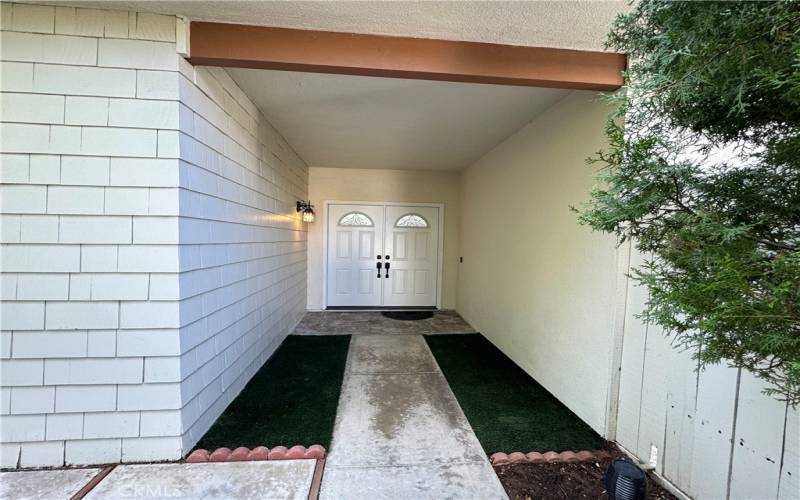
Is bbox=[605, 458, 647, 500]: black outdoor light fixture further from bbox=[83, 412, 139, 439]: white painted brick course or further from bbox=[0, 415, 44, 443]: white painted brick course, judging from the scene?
bbox=[0, 415, 44, 443]: white painted brick course

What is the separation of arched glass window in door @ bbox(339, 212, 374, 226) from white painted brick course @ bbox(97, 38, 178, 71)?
3720mm

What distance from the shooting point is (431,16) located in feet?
5.37

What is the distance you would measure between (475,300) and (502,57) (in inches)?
128

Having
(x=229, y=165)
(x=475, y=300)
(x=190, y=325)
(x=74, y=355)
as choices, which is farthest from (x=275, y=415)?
(x=475, y=300)

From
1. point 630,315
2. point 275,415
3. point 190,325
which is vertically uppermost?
point 630,315

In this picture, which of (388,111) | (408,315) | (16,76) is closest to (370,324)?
(408,315)

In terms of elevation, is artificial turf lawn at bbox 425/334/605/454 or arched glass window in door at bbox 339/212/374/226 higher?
arched glass window in door at bbox 339/212/374/226

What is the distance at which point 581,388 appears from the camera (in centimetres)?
224

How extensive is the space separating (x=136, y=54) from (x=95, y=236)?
100cm

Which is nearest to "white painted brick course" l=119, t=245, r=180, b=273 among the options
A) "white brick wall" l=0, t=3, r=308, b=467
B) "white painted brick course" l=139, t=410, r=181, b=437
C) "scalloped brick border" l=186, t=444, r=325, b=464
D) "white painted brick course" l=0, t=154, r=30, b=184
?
"white brick wall" l=0, t=3, r=308, b=467

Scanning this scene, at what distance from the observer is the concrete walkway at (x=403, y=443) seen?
1.59 meters

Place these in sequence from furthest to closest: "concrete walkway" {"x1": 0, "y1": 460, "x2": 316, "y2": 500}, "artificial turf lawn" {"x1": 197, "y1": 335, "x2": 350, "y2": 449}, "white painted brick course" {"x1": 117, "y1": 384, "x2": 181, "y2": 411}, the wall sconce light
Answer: the wall sconce light → "artificial turf lawn" {"x1": 197, "y1": 335, "x2": 350, "y2": 449} → "white painted brick course" {"x1": 117, "y1": 384, "x2": 181, "y2": 411} → "concrete walkway" {"x1": 0, "y1": 460, "x2": 316, "y2": 500}

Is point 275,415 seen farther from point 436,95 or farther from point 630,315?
point 436,95

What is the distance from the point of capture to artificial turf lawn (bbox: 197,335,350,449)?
Answer: 1957 millimetres
